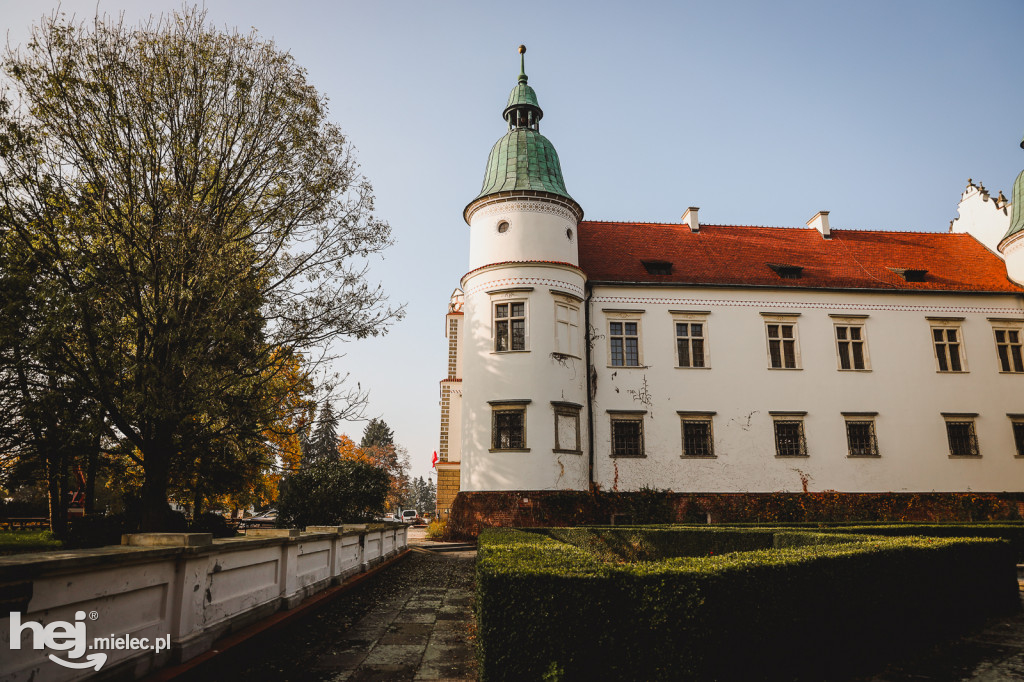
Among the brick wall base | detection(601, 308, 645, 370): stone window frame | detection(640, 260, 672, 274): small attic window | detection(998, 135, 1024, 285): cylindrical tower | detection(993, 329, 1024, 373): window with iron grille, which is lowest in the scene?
the brick wall base

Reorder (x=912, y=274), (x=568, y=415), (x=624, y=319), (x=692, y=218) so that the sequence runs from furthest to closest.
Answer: (x=692, y=218) < (x=912, y=274) < (x=624, y=319) < (x=568, y=415)

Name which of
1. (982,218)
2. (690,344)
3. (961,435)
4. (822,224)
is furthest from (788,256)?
(982,218)

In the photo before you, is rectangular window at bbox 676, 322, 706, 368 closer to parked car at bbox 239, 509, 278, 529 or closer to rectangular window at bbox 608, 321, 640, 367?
rectangular window at bbox 608, 321, 640, 367

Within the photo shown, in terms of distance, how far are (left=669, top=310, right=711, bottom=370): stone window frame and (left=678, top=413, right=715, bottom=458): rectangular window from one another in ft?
7.20

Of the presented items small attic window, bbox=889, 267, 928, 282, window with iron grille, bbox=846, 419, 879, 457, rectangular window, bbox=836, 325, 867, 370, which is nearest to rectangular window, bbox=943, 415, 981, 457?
window with iron grille, bbox=846, 419, 879, 457

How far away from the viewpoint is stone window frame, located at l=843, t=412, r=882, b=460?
88.0ft

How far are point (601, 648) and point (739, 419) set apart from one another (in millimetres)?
23357

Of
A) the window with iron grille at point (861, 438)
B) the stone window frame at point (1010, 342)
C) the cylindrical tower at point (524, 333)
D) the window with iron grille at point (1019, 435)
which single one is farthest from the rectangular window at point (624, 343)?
the window with iron grille at point (1019, 435)

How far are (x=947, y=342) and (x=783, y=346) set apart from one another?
7.89m

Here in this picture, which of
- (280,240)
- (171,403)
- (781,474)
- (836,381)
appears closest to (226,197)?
(280,240)

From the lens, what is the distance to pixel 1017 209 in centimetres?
2948

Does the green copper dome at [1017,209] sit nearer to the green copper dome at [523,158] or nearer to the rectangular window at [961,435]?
the rectangular window at [961,435]

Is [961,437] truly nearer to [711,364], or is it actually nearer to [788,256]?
[788,256]

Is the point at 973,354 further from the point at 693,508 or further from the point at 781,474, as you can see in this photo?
the point at 693,508
